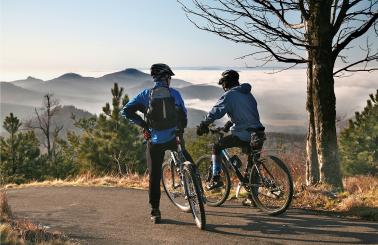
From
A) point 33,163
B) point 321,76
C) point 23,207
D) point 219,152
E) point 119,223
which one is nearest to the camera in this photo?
point 119,223

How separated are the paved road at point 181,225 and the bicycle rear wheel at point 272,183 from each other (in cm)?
17

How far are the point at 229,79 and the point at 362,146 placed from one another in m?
37.7

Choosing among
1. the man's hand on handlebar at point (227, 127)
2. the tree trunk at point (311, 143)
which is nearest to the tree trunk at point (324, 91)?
the tree trunk at point (311, 143)

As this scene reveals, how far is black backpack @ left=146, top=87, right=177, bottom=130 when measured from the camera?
20.7 ft

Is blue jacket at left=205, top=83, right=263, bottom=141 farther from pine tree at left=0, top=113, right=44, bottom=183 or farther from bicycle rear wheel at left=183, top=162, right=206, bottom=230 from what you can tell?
pine tree at left=0, top=113, right=44, bottom=183

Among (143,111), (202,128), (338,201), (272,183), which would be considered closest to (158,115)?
(143,111)

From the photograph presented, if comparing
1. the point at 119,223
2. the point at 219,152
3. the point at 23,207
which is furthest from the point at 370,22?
the point at 23,207

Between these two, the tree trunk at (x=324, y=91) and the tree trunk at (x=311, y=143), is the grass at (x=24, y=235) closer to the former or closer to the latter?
the tree trunk at (x=324, y=91)

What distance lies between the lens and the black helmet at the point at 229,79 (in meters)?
Result: 6.86

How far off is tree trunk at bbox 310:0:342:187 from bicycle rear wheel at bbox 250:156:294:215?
2.24 metres

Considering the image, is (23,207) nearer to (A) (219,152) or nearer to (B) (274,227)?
(A) (219,152)

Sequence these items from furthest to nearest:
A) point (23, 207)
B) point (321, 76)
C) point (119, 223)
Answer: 1. point (321, 76)
2. point (23, 207)
3. point (119, 223)

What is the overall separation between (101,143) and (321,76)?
34215mm

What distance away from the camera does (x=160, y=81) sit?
20.9ft
